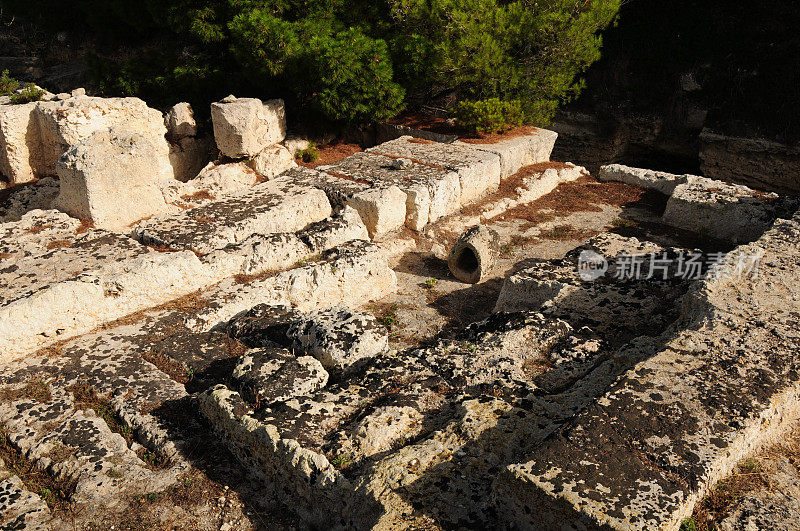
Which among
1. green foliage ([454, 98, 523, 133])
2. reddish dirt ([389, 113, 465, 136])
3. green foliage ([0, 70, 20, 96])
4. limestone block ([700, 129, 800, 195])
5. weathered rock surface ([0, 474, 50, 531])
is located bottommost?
limestone block ([700, 129, 800, 195])

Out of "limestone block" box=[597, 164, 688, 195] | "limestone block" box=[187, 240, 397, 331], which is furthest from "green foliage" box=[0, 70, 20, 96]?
"limestone block" box=[597, 164, 688, 195]

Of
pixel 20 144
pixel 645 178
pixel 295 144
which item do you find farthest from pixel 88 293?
pixel 645 178

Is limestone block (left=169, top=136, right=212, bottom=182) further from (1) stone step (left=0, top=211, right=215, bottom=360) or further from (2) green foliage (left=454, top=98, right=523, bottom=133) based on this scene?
(2) green foliage (left=454, top=98, right=523, bottom=133)

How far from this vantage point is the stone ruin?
3.15m

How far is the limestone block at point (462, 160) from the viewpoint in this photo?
856 centimetres

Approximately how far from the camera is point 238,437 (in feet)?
12.7

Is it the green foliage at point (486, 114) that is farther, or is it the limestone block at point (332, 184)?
the green foliage at point (486, 114)

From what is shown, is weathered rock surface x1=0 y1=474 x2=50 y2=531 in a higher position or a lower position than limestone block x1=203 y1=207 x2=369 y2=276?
lower

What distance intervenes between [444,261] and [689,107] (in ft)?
33.2

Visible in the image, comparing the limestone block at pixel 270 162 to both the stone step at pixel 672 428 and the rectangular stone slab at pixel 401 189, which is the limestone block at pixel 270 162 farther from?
the stone step at pixel 672 428

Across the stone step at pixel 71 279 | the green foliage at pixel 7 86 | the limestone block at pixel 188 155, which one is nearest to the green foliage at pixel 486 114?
the limestone block at pixel 188 155

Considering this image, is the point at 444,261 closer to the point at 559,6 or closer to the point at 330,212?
the point at 330,212

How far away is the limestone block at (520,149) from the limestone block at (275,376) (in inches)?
229

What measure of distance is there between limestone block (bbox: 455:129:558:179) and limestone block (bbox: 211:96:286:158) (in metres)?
3.05
